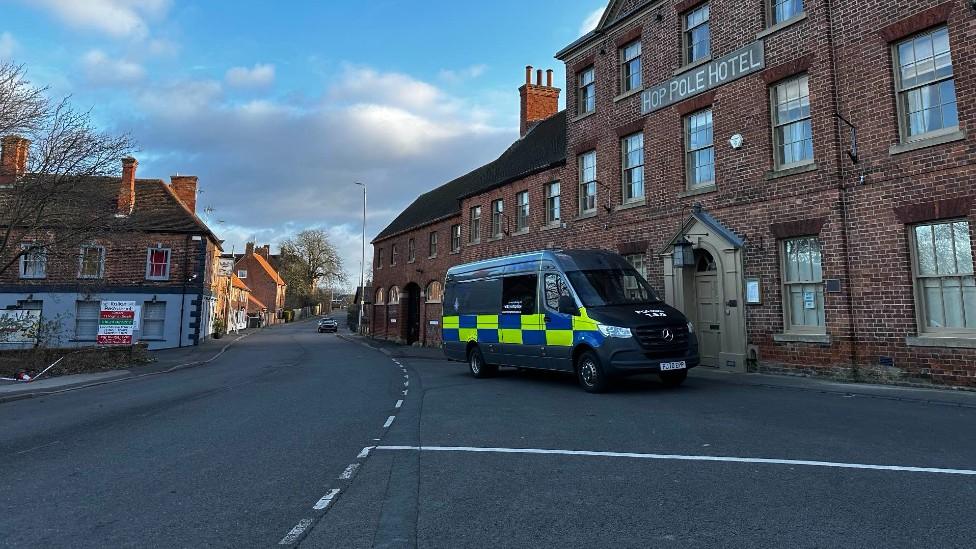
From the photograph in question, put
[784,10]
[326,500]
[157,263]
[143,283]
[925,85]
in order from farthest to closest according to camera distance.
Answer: [157,263] → [143,283] → [784,10] → [925,85] → [326,500]

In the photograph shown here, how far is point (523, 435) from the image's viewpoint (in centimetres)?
675

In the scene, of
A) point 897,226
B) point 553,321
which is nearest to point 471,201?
point 553,321

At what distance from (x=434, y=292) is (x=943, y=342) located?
907 inches

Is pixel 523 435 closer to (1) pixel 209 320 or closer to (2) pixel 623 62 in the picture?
(2) pixel 623 62

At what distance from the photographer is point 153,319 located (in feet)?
100

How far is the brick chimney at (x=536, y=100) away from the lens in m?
28.3

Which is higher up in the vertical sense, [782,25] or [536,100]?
[536,100]

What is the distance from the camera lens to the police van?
9930 mm

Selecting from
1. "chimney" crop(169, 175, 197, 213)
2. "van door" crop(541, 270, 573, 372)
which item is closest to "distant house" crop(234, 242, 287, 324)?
"chimney" crop(169, 175, 197, 213)

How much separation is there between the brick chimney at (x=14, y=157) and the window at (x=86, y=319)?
15.1 metres

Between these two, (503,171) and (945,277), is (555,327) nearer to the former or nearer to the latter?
(945,277)

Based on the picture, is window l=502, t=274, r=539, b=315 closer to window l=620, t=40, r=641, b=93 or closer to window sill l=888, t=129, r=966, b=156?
window sill l=888, t=129, r=966, b=156

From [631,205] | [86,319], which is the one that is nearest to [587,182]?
[631,205]

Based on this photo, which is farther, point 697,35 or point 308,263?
point 308,263
